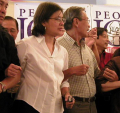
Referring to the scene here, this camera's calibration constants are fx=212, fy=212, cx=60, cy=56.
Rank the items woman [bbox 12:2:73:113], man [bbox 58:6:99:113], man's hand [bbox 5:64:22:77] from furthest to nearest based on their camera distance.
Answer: man [bbox 58:6:99:113], woman [bbox 12:2:73:113], man's hand [bbox 5:64:22:77]

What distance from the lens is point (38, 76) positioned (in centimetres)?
142

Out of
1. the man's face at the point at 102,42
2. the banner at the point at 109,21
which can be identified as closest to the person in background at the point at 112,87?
the man's face at the point at 102,42

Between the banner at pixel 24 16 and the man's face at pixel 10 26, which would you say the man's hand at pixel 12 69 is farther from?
the banner at pixel 24 16

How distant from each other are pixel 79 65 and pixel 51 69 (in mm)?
413

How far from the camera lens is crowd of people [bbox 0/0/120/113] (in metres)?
1.33

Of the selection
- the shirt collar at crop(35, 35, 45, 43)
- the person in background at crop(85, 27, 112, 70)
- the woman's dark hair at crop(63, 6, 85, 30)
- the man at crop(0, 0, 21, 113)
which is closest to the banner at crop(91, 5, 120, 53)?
the person in background at crop(85, 27, 112, 70)

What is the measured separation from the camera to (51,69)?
57.0 inches

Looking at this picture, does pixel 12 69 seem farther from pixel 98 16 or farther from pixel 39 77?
pixel 98 16

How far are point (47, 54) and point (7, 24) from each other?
2.63ft

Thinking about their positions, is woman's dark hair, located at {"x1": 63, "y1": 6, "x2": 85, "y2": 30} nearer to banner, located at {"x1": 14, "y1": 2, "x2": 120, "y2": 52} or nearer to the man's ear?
the man's ear

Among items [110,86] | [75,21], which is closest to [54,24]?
[75,21]

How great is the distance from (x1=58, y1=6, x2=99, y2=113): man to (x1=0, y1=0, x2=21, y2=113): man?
50cm

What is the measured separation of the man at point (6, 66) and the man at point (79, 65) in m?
0.50

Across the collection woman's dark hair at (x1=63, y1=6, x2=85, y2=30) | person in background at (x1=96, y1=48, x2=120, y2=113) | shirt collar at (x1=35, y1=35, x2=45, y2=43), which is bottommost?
person in background at (x1=96, y1=48, x2=120, y2=113)
